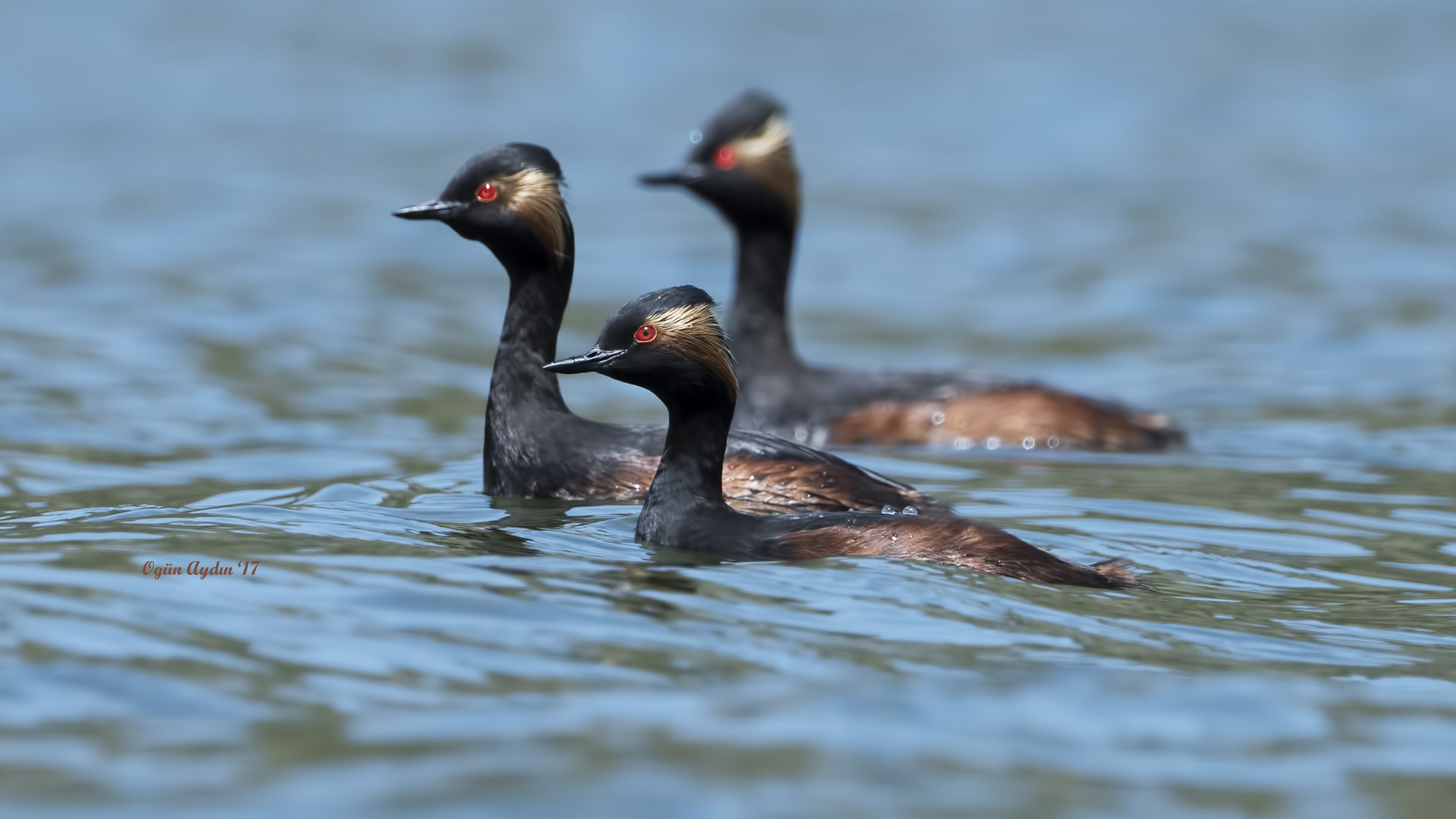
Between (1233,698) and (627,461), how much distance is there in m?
4.07

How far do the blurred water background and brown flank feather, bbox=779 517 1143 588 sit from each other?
17cm

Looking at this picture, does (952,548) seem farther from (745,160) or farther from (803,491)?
(745,160)

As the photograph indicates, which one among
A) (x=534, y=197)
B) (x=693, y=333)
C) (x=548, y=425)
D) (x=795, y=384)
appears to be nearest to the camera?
(x=693, y=333)

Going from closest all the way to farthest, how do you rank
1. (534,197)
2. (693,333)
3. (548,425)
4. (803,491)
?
1. (693,333)
2. (803,491)
3. (534,197)
4. (548,425)

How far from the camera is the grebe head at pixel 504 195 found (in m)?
10.0

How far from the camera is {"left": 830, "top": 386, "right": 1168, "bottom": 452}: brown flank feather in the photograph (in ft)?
43.5

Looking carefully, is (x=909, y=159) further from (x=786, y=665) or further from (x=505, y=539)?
(x=786, y=665)

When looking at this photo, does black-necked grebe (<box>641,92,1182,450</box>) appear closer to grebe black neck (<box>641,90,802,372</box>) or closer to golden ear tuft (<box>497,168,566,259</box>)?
grebe black neck (<box>641,90,802,372</box>)

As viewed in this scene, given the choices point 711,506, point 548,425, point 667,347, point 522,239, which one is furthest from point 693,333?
point 522,239

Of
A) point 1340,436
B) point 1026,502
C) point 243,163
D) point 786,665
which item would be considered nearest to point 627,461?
point 1026,502

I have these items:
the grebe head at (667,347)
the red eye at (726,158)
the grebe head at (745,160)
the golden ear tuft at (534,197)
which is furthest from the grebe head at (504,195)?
the red eye at (726,158)

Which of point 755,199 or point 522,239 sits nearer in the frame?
point 522,239

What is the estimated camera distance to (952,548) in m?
7.98

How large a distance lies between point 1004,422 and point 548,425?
14.0ft
